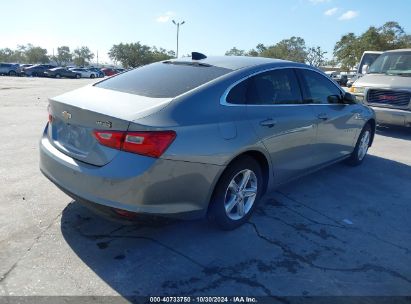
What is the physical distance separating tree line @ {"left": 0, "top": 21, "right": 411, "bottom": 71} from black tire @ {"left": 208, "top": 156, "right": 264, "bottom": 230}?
312 cm

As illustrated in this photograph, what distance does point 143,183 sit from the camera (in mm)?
2777

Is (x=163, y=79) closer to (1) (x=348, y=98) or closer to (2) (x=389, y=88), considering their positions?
(1) (x=348, y=98)

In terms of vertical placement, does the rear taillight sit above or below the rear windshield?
below

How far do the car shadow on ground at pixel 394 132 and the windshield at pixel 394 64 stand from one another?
1.46m

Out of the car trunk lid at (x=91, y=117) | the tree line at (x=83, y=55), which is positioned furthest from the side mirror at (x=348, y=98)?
the tree line at (x=83, y=55)

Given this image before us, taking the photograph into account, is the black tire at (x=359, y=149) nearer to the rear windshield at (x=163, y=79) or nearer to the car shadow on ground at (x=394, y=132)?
the car shadow on ground at (x=394, y=132)

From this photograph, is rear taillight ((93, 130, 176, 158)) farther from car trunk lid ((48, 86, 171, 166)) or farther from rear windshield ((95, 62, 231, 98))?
rear windshield ((95, 62, 231, 98))

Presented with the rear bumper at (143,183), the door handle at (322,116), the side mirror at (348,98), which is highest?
the side mirror at (348,98)

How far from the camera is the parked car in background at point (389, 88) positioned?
8312 mm

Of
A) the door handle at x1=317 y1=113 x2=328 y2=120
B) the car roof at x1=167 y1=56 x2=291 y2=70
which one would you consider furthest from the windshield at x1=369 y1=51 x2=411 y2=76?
the car roof at x1=167 y1=56 x2=291 y2=70

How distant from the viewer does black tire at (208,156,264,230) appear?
3385mm

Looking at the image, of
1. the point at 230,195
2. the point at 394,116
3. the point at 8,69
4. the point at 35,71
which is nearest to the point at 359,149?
the point at 394,116

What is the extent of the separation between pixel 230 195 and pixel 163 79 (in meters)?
1.32

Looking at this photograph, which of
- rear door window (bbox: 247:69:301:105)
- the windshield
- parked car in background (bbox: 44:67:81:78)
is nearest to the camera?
rear door window (bbox: 247:69:301:105)
